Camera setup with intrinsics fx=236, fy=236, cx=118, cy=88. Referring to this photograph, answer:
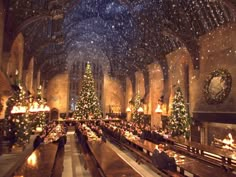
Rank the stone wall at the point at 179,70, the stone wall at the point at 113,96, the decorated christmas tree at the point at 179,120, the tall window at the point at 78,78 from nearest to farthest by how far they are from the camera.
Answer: the decorated christmas tree at the point at 179,120 < the stone wall at the point at 179,70 < the tall window at the point at 78,78 < the stone wall at the point at 113,96

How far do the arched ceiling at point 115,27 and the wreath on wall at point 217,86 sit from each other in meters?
1.82

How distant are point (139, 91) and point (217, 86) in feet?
51.6

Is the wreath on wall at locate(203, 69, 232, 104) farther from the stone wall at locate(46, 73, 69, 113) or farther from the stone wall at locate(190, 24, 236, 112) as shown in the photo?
the stone wall at locate(46, 73, 69, 113)

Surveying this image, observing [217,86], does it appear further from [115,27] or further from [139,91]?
[139,91]

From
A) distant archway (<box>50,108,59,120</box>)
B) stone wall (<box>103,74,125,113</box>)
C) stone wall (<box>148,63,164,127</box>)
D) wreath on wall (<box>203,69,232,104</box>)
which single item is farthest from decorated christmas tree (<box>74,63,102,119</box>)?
wreath on wall (<box>203,69,232,104</box>)

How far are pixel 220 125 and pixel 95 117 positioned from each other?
1598 centimetres

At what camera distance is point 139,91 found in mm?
28906

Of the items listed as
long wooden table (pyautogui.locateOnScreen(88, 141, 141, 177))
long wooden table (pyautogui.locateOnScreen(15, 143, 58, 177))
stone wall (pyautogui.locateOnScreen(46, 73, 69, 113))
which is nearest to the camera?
long wooden table (pyautogui.locateOnScreen(15, 143, 58, 177))

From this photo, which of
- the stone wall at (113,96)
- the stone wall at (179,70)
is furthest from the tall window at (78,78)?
the stone wall at (179,70)

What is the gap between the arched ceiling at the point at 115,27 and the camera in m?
12.4

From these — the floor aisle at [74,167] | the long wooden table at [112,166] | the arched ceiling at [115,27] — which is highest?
the arched ceiling at [115,27]

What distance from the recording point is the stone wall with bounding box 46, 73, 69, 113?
32812 millimetres

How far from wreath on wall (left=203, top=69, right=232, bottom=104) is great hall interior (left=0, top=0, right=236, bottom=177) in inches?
2.4

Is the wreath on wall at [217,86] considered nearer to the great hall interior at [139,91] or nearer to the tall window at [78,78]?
the great hall interior at [139,91]
